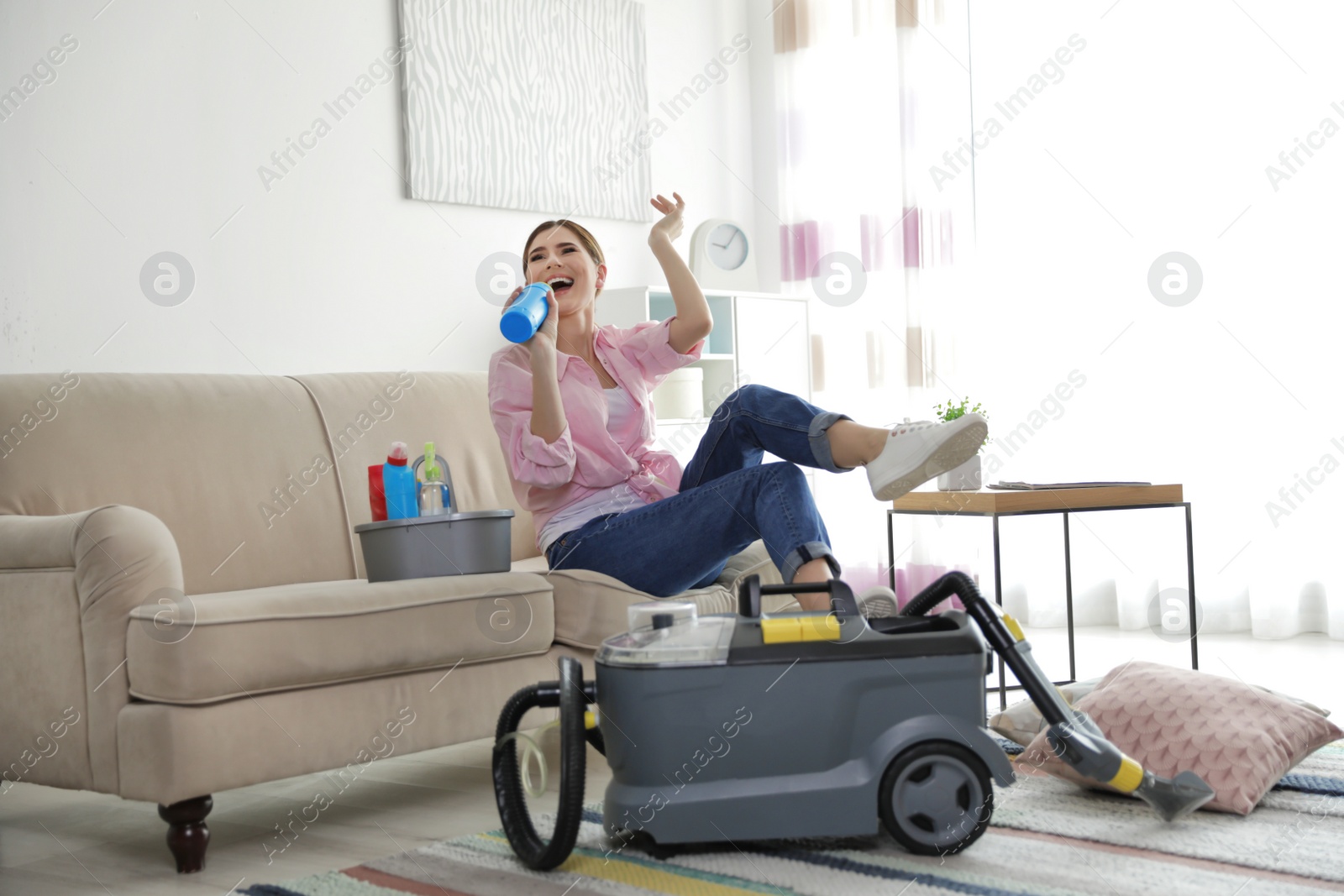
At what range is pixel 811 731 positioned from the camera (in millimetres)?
1374

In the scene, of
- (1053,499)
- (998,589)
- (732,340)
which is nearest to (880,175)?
(732,340)

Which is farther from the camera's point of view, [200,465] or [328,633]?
[200,465]

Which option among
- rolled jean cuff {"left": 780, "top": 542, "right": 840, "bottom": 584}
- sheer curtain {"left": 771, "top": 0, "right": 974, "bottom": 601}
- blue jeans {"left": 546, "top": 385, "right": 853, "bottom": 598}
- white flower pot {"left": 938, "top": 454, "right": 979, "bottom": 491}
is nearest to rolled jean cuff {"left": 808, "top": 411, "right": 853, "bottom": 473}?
blue jeans {"left": 546, "top": 385, "right": 853, "bottom": 598}

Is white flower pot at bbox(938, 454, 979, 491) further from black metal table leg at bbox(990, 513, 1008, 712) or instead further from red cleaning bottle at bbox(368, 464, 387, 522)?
red cleaning bottle at bbox(368, 464, 387, 522)

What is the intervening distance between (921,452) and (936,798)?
500 millimetres

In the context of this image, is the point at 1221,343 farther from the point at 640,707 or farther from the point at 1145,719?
the point at 640,707

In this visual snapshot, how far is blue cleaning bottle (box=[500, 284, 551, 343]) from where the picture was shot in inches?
77.3

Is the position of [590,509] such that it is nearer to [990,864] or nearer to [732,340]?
[990,864]

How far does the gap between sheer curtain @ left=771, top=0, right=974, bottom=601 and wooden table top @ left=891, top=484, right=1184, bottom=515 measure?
1.62 metres

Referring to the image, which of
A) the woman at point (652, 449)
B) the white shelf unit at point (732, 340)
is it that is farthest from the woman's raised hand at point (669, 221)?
the white shelf unit at point (732, 340)

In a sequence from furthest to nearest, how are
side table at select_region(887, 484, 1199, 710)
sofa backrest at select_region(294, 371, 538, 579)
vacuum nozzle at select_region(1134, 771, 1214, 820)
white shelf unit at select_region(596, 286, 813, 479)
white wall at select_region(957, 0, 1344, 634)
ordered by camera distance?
white shelf unit at select_region(596, 286, 813, 479)
white wall at select_region(957, 0, 1344, 634)
sofa backrest at select_region(294, 371, 538, 579)
side table at select_region(887, 484, 1199, 710)
vacuum nozzle at select_region(1134, 771, 1214, 820)

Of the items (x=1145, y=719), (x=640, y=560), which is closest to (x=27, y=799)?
(x=640, y=560)

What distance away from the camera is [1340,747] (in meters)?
1.90

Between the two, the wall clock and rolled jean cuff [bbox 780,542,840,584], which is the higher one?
the wall clock
